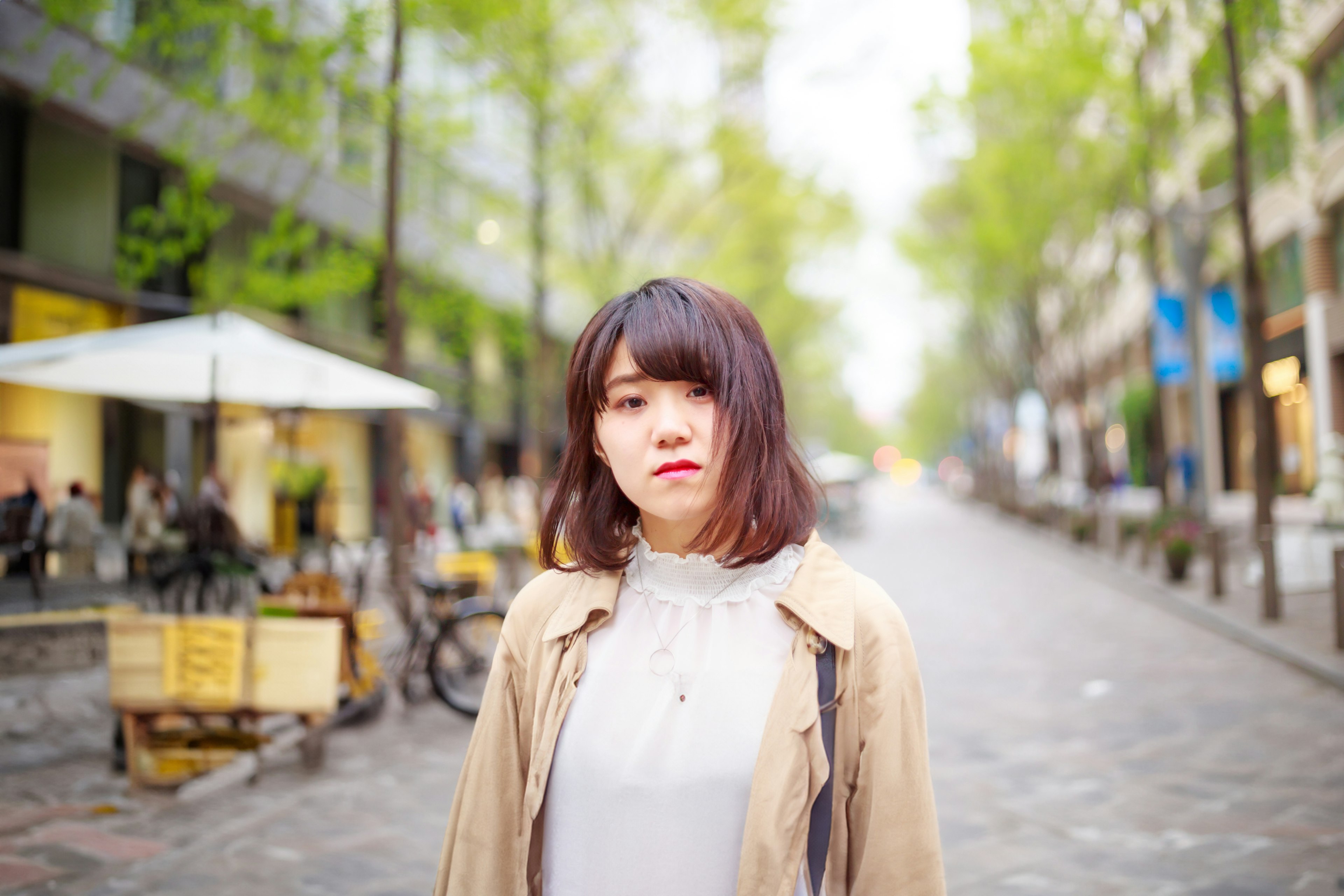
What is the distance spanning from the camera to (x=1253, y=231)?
1214cm

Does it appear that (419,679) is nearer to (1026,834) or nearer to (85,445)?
(1026,834)

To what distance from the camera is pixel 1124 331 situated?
3862cm

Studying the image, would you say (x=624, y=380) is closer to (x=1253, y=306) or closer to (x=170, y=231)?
(x=1253, y=306)

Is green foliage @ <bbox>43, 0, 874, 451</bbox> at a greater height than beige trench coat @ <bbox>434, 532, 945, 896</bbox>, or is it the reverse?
green foliage @ <bbox>43, 0, 874, 451</bbox>

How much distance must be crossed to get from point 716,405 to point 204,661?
5303 millimetres

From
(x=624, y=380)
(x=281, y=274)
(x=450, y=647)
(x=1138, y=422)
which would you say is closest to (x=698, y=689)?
(x=624, y=380)

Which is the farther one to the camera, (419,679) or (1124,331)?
(1124,331)

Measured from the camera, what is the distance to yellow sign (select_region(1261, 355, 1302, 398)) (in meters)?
22.6

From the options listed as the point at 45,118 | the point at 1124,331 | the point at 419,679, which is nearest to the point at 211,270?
the point at 45,118

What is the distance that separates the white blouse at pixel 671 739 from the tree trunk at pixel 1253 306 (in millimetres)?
11114

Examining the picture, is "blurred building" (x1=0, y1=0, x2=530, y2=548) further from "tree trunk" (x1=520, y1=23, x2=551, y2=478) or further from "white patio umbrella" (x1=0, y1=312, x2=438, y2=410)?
"white patio umbrella" (x1=0, y1=312, x2=438, y2=410)

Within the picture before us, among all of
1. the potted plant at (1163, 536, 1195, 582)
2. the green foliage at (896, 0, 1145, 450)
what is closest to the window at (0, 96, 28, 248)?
the green foliage at (896, 0, 1145, 450)

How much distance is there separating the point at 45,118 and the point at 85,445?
4.85m

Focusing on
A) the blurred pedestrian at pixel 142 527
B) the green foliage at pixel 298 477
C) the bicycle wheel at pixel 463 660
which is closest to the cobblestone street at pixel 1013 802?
the bicycle wheel at pixel 463 660
